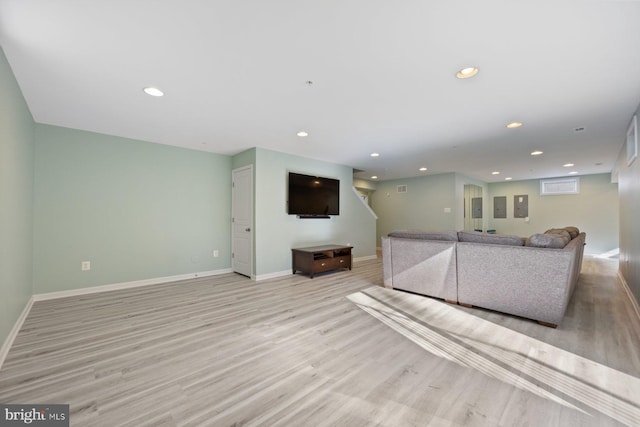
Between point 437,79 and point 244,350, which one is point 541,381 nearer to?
point 244,350

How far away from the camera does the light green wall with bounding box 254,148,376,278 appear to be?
4.71 m

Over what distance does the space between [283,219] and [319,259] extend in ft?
3.36

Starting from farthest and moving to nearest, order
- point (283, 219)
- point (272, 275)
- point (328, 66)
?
point (283, 219) → point (272, 275) → point (328, 66)

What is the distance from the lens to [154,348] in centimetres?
225

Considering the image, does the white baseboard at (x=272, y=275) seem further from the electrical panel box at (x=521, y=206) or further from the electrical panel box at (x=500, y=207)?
the electrical panel box at (x=521, y=206)

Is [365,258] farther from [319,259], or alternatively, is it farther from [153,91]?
[153,91]

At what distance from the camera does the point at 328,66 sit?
2.21 metres

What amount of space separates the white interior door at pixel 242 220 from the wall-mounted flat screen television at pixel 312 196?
76 cm

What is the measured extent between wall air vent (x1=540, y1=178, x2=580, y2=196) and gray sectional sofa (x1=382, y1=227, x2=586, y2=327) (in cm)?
669

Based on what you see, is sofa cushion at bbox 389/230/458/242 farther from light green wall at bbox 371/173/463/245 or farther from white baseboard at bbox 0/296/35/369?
white baseboard at bbox 0/296/35/369

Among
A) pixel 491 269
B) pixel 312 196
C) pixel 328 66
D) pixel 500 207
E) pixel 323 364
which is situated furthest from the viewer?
pixel 500 207

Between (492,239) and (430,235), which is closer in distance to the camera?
(492,239)

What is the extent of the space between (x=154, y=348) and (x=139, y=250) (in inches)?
101

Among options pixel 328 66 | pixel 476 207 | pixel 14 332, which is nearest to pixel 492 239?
pixel 328 66
